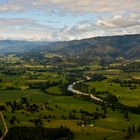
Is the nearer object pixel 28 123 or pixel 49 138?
pixel 49 138

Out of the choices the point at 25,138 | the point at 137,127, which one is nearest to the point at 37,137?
the point at 25,138

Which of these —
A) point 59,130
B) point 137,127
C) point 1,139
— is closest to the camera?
point 1,139

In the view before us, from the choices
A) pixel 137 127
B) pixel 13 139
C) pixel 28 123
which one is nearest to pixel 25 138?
pixel 13 139

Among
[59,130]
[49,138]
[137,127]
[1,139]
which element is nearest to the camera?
[1,139]

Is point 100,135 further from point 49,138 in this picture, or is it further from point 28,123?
point 28,123

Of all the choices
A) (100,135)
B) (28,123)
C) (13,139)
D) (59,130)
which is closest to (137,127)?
(100,135)

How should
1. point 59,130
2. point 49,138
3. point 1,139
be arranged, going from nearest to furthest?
point 1,139
point 49,138
point 59,130

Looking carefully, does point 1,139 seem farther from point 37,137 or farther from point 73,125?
point 73,125

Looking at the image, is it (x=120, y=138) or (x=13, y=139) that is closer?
(x=13, y=139)

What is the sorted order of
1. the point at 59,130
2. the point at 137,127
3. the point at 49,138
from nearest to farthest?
1. the point at 49,138
2. the point at 59,130
3. the point at 137,127
